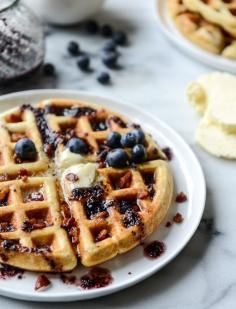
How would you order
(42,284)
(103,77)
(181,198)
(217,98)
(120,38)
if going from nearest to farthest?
1. (42,284)
2. (181,198)
3. (217,98)
4. (103,77)
5. (120,38)

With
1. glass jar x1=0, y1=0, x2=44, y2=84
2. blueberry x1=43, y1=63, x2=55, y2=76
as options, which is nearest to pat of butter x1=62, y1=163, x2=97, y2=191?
glass jar x1=0, y1=0, x2=44, y2=84

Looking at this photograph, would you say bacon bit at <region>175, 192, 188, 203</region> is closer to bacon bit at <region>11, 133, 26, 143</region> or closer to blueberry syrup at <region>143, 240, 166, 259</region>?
blueberry syrup at <region>143, 240, 166, 259</region>

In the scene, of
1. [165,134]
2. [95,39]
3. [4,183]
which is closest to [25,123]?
[4,183]

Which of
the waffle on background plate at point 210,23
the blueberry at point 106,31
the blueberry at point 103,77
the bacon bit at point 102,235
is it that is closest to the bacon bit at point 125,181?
the bacon bit at point 102,235

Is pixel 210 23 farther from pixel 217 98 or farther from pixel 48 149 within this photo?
pixel 48 149

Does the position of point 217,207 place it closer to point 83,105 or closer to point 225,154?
point 225,154

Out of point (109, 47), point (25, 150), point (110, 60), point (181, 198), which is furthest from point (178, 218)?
point (109, 47)
